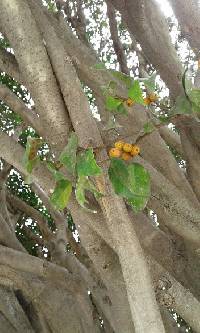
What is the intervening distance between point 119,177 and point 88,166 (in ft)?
0.53

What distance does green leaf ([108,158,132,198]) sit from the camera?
1683mm

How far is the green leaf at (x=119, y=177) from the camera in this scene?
66.2 inches

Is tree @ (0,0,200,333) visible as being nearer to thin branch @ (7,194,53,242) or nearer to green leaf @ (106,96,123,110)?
green leaf @ (106,96,123,110)

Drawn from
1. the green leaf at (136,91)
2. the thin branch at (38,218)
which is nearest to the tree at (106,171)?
the green leaf at (136,91)

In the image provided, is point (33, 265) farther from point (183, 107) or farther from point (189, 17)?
point (183, 107)

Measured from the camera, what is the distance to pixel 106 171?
2061 mm

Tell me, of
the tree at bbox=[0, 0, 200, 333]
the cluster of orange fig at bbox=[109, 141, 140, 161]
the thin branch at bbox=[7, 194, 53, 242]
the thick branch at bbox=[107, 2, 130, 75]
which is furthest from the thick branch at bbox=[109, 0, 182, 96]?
the thin branch at bbox=[7, 194, 53, 242]

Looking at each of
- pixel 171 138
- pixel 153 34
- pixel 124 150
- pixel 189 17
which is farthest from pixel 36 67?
pixel 171 138

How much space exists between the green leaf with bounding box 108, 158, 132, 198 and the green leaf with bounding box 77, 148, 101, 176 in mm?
135

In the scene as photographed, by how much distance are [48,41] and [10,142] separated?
1.84 feet

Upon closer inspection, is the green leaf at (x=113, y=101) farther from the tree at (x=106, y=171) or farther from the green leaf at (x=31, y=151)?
the green leaf at (x=31, y=151)

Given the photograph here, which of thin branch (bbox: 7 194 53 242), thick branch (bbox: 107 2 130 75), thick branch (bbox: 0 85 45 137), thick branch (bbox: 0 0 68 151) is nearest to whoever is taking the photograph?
thick branch (bbox: 0 0 68 151)

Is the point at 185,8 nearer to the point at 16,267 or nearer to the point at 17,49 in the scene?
the point at 17,49

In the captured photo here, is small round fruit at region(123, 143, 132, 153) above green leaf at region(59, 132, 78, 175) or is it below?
above
